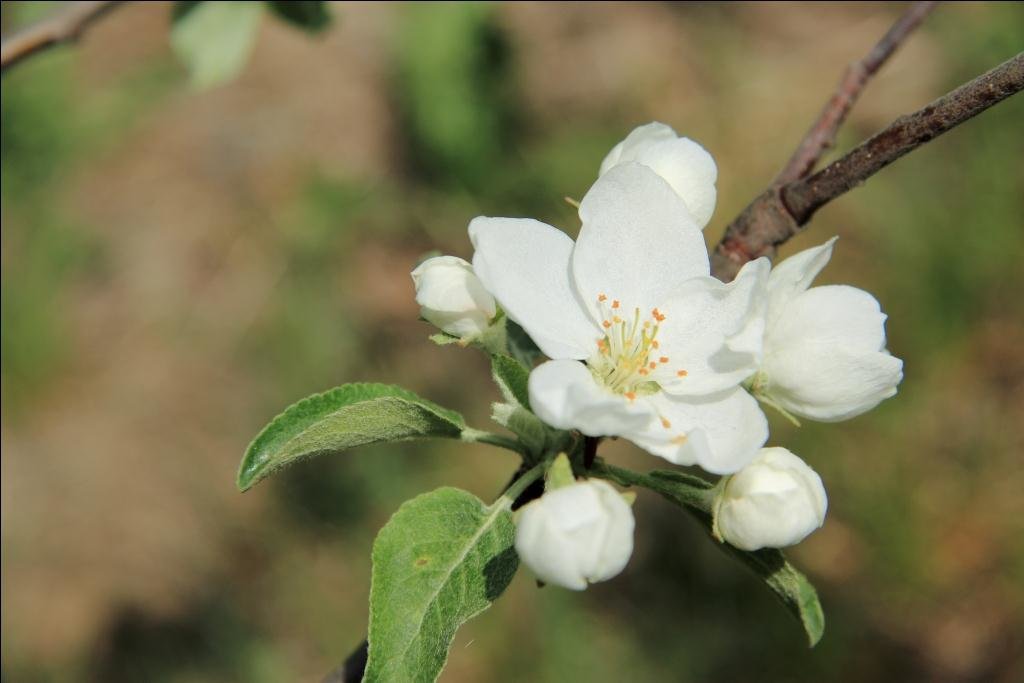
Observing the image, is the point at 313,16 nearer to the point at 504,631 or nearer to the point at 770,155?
the point at 504,631

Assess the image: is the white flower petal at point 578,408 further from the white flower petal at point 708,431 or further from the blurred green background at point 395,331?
the blurred green background at point 395,331

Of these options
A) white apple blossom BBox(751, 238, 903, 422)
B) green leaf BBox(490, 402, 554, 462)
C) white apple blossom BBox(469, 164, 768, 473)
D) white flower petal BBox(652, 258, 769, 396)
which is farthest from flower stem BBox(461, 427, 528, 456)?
white apple blossom BBox(751, 238, 903, 422)

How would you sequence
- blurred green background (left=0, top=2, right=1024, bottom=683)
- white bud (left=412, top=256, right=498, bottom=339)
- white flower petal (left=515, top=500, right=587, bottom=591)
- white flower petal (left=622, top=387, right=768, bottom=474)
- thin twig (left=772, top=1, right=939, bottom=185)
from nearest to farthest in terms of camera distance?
white flower petal (left=515, top=500, right=587, bottom=591) → white flower petal (left=622, top=387, right=768, bottom=474) → white bud (left=412, top=256, right=498, bottom=339) → thin twig (left=772, top=1, right=939, bottom=185) → blurred green background (left=0, top=2, right=1024, bottom=683)

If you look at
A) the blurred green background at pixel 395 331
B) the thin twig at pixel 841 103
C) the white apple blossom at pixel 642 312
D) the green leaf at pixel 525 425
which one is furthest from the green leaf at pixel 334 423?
the blurred green background at pixel 395 331

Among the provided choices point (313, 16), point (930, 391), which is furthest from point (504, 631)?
point (313, 16)

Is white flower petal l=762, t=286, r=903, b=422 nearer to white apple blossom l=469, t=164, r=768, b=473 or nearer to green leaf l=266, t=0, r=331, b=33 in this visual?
white apple blossom l=469, t=164, r=768, b=473

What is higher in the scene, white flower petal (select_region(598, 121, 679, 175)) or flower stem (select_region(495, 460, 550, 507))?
white flower petal (select_region(598, 121, 679, 175))
